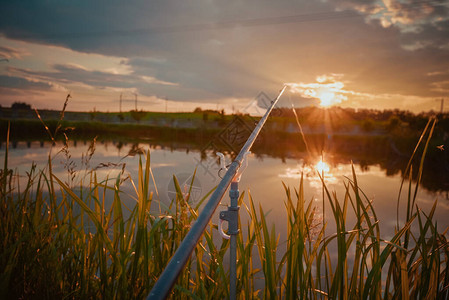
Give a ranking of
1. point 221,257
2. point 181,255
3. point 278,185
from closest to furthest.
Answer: point 181,255 < point 221,257 < point 278,185

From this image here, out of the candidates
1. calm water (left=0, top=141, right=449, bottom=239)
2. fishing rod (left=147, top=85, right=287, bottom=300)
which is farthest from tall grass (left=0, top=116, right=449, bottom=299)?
calm water (left=0, top=141, right=449, bottom=239)

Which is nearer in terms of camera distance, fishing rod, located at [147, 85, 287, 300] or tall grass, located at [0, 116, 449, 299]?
fishing rod, located at [147, 85, 287, 300]

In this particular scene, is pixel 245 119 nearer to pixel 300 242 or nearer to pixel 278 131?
pixel 300 242

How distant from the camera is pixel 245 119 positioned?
203cm

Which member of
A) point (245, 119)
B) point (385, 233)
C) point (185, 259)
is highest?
point (245, 119)

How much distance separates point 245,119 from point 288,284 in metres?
1.08

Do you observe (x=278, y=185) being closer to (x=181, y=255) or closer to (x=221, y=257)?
(x=221, y=257)

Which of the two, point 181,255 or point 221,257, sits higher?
point 181,255

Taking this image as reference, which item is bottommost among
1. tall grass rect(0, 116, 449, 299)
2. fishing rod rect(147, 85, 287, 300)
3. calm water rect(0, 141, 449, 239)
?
calm water rect(0, 141, 449, 239)

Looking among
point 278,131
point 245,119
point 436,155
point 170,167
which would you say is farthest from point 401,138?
point 245,119

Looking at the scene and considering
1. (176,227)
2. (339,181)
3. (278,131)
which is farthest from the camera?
(278,131)

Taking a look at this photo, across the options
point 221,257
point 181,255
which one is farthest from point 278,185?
point 181,255

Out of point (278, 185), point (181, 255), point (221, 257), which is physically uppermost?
point (181, 255)

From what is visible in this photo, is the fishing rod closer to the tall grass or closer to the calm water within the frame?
the tall grass
